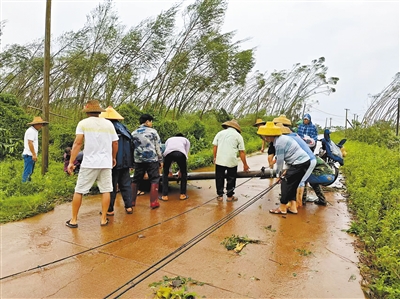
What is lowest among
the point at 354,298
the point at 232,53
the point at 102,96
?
the point at 354,298

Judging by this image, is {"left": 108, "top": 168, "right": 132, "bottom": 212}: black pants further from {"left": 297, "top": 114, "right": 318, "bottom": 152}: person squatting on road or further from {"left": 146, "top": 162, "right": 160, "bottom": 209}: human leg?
{"left": 297, "top": 114, "right": 318, "bottom": 152}: person squatting on road

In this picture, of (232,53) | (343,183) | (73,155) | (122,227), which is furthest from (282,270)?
(232,53)

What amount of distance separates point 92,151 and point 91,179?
1.15 feet

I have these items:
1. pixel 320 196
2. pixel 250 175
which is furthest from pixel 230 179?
pixel 320 196

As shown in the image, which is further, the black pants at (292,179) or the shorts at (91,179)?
the black pants at (292,179)

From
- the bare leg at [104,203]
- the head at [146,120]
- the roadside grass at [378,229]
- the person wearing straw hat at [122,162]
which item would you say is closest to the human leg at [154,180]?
the person wearing straw hat at [122,162]

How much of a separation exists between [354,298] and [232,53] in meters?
14.4

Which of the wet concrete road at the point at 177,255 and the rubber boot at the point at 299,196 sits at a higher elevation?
the rubber boot at the point at 299,196

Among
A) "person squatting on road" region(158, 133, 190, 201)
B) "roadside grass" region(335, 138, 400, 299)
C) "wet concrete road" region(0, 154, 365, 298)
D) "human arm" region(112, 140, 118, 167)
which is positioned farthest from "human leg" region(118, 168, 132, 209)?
"roadside grass" region(335, 138, 400, 299)

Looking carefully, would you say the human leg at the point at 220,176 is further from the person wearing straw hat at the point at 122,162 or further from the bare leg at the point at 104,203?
the bare leg at the point at 104,203

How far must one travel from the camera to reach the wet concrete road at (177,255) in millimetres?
2484

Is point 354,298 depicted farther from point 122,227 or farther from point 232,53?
point 232,53

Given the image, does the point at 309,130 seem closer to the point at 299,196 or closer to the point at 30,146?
the point at 299,196

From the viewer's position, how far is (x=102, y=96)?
1246 cm
